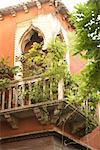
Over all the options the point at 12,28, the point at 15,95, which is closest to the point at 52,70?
the point at 15,95

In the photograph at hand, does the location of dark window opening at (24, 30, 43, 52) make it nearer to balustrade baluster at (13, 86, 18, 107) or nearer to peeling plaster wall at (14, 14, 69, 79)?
peeling plaster wall at (14, 14, 69, 79)

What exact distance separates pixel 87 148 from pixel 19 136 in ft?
6.12

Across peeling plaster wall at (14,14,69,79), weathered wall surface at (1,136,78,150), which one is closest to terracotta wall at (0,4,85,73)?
peeling plaster wall at (14,14,69,79)

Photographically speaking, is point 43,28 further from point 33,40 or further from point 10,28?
point 10,28

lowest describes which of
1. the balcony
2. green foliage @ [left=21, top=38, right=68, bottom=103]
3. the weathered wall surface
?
the weathered wall surface

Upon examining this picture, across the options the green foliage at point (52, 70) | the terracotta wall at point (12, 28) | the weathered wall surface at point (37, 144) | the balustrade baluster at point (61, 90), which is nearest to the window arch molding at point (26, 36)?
the terracotta wall at point (12, 28)

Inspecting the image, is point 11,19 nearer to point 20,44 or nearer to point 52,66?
point 20,44

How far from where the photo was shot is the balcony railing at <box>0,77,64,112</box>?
8.60 meters

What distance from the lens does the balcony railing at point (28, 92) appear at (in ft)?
28.2

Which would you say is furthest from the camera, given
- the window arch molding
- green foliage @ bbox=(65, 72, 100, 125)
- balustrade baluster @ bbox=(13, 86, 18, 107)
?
the window arch molding

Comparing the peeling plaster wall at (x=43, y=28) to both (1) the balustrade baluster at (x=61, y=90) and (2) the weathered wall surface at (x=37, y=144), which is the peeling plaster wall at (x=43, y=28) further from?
(2) the weathered wall surface at (x=37, y=144)

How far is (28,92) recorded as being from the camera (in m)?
8.80

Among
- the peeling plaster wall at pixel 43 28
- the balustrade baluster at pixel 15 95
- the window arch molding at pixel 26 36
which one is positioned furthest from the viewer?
the window arch molding at pixel 26 36

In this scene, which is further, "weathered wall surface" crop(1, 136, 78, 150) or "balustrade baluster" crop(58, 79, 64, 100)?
"weathered wall surface" crop(1, 136, 78, 150)
